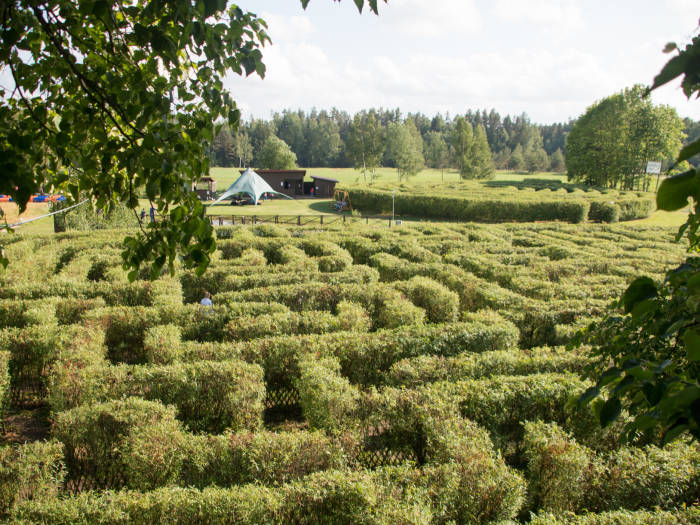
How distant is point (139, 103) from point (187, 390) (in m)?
5.49

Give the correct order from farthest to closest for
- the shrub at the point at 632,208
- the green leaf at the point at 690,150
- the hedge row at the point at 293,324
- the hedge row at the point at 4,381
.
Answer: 1. the shrub at the point at 632,208
2. the hedge row at the point at 293,324
3. the hedge row at the point at 4,381
4. the green leaf at the point at 690,150

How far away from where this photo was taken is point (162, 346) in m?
8.66

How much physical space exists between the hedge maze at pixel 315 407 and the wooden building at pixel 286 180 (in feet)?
137

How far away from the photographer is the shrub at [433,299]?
1157 centimetres

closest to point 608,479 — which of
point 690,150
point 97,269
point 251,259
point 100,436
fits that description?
Result: point 690,150

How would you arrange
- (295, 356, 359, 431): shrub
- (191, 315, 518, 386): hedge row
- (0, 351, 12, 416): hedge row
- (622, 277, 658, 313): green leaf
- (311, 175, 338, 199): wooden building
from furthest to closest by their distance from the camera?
(311, 175, 338, 199): wooden building, (191, 315, 518, 386): hedge row, (0, 351, 12, 416): hedge row, (295, 356, 359, 431): shrub, (622, 277, 658, 313): green leaf

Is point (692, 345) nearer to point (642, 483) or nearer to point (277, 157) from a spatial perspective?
point (642, 483)

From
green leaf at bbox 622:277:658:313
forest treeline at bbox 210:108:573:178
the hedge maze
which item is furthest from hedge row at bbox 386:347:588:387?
forest treeline at bbox 210:108:573:178

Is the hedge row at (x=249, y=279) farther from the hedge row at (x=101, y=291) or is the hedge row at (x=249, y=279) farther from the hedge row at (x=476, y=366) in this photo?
the hedge row at (x=476, y=366)

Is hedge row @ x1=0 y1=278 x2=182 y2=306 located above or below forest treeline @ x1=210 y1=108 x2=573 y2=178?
below

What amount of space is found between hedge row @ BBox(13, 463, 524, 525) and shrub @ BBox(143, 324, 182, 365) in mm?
3593

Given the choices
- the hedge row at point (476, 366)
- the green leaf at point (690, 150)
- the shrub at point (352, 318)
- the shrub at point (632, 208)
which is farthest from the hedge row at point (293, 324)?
the shrub at point (632, 208)

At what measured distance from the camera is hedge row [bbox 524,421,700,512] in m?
5.43

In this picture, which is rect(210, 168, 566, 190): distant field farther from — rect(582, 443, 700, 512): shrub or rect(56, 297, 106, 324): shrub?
rect(582, 443, 700, 512): shrub
